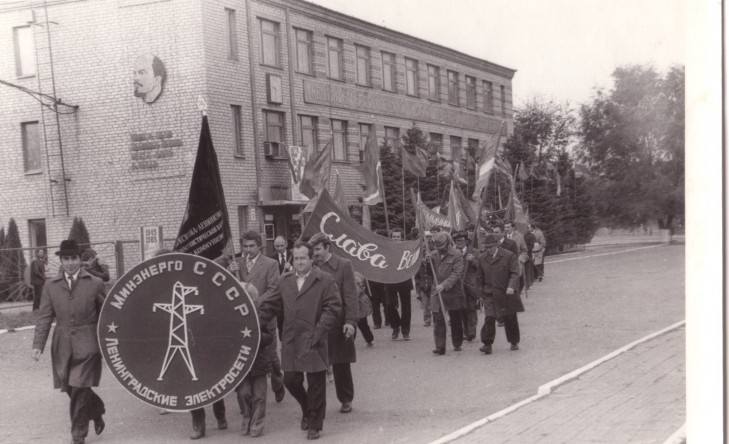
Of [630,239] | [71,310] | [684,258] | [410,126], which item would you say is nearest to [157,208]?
[71,310]

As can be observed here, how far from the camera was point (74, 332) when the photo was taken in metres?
6.67

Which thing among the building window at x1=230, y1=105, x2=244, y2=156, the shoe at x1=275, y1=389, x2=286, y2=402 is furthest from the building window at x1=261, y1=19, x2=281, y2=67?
the shoe at x1=275, y1=389, x2=286, y2=402

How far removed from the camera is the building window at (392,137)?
13.2 meters

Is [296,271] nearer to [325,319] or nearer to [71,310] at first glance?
[325,319]

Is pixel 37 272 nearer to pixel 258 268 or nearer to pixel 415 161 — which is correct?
pixel 415 161

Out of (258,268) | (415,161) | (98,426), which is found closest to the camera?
(98,426)

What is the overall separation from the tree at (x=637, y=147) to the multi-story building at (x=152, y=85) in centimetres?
183

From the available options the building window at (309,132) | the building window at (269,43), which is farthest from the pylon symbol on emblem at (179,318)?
the building window at (309,132)

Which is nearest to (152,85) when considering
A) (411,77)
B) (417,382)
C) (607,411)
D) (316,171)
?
(411,77)

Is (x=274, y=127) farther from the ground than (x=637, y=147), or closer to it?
farther from the ground

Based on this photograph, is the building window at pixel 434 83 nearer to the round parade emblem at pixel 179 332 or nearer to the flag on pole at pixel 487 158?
the flag on pole at pixel 487 158

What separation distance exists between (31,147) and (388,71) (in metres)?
4.37

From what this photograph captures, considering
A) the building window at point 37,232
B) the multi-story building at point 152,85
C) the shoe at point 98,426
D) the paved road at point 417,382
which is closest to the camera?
the paved road at point 417,382

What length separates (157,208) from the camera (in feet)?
31.0
